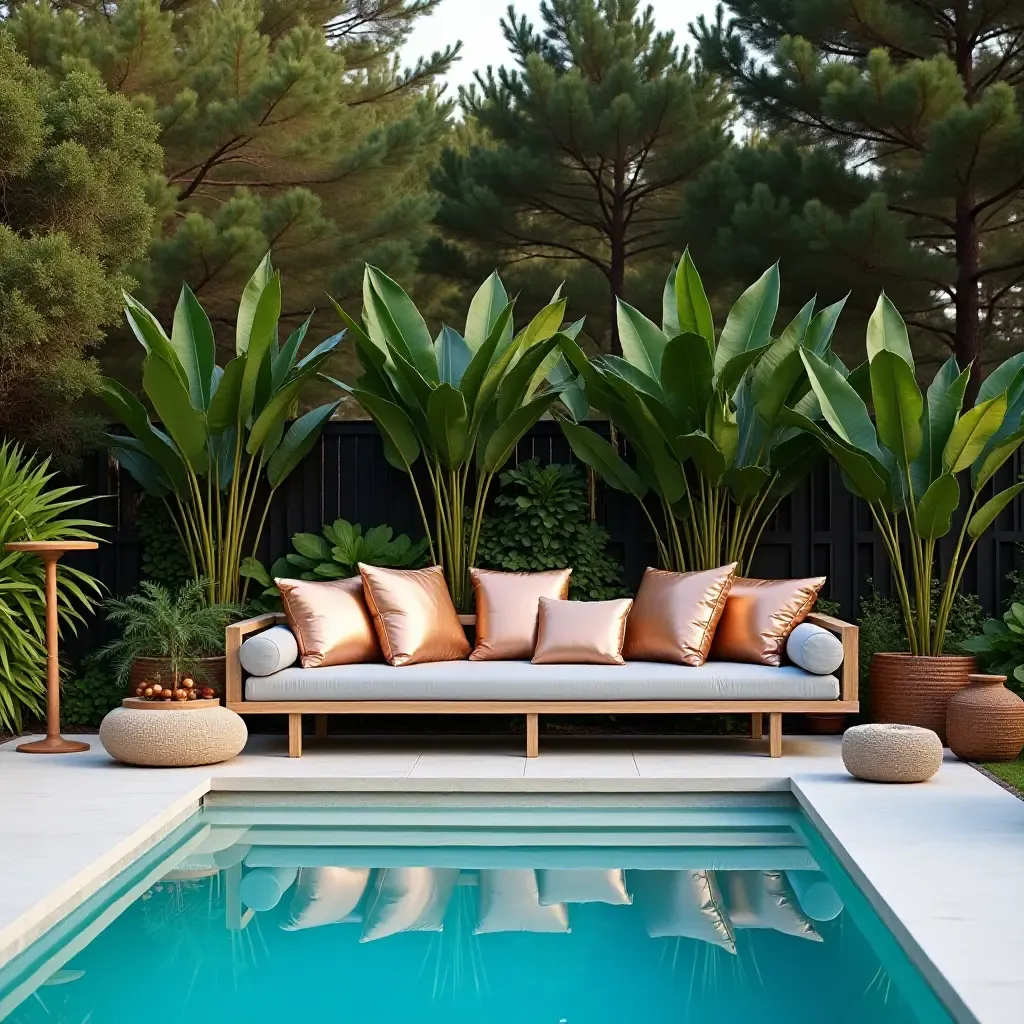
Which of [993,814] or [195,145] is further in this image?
[195,145]

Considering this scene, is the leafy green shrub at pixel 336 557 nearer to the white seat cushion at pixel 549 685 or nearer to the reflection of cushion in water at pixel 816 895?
the white seat cushion at pixel 549 685

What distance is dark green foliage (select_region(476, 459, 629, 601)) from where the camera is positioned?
23.0 ft

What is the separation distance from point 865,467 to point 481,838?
2.60m

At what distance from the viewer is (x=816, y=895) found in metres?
4.01

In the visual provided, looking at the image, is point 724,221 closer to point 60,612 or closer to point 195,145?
point 195,145

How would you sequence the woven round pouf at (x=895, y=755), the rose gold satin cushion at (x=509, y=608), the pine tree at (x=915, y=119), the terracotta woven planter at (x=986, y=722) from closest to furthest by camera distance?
the woven round pouf at (x=895, y=755), the terracotta woven planter at (x=986, y=722), the rose gold satin cushion at (x=509, y=608), the pine tree at (x=915, y=119)

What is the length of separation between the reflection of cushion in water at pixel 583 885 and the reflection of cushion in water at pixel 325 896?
1.80 feet

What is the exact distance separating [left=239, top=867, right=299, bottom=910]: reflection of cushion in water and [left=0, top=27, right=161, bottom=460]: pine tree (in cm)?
341

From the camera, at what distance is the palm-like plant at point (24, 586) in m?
6.54

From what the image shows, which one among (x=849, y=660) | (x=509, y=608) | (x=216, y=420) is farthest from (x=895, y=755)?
(x=216, y=420)

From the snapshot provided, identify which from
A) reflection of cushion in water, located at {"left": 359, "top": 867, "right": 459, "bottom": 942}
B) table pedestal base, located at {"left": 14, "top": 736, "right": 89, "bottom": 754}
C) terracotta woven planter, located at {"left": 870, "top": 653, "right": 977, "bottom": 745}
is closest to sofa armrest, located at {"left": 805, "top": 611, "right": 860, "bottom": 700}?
terracotta woven planter, located at {"left": 870, "top": 653, "right": 977, "bottom": 745}

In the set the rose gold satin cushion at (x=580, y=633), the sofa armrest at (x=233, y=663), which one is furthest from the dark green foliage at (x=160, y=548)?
the rose gold satin cushion at (x=580, y=633)

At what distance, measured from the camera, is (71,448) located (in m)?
7.25

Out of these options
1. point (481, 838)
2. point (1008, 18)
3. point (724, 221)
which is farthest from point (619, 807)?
point (1008, 18)
